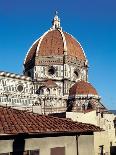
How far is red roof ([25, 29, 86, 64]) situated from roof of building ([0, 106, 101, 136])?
4818cm

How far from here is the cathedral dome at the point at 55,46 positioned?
61378mm

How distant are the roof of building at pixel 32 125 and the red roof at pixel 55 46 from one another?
48.2 meters

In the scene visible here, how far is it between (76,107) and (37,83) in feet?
27.4

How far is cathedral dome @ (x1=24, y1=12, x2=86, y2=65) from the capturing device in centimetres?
6138

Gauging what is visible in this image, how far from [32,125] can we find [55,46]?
5102 centimetres

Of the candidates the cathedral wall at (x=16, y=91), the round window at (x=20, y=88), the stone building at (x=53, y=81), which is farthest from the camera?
the round window at (x=20, y=88)

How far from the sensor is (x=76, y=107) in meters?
53.3

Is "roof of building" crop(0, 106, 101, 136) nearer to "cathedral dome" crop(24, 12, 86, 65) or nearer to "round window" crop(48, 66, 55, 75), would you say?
"round window" crop(48, 66, 55, 75)

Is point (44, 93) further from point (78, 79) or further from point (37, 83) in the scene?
point (78, 79)

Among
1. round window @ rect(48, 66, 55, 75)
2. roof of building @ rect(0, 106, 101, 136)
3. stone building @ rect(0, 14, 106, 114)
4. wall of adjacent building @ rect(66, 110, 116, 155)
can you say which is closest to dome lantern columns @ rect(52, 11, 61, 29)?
stone building @ rect(0, 14, 106, 114)

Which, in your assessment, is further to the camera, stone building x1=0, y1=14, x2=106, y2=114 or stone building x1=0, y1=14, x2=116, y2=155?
stone building x1=0, y1=14, x2=106, y2=114

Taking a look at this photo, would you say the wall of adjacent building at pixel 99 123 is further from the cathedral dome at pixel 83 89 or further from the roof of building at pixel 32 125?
the cathedral dome at pixel 83 89

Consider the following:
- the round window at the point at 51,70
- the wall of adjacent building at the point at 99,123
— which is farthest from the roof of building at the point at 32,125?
the round window at the point at 51,70

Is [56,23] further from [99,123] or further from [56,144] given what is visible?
[56,144]
